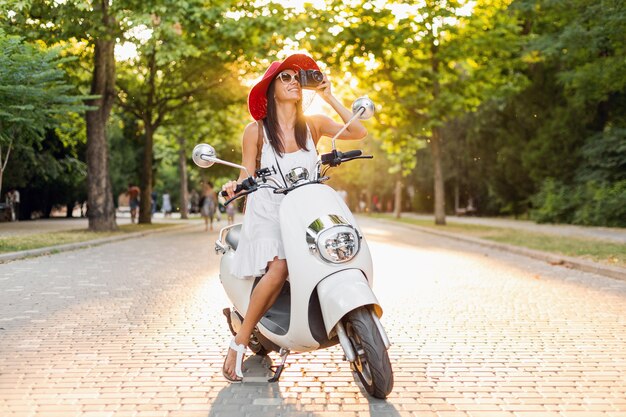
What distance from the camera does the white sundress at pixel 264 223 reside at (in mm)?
4199

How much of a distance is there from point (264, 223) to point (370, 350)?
101 centimetres

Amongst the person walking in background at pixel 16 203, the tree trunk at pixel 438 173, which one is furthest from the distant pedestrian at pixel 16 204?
the tree trunk at pixel 438 173

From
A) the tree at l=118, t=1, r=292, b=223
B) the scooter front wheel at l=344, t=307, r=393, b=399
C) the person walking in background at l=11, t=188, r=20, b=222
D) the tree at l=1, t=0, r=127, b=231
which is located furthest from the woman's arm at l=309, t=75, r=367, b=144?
the person walking in background at l=11, t=188, r=20, b=222

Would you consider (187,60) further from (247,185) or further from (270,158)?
(247,185)

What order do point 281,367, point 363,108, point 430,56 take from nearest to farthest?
point 363,108, point 281,367, point 430,56

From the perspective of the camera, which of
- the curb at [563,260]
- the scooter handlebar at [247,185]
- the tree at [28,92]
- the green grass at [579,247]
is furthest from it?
the green grass at [579,247]

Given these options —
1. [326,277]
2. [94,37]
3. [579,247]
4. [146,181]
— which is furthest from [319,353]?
[146,181]

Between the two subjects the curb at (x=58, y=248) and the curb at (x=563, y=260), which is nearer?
the curb at (x=563, y=260)

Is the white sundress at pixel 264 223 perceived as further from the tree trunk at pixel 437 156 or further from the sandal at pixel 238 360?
the tree trunk at pixel 437 156

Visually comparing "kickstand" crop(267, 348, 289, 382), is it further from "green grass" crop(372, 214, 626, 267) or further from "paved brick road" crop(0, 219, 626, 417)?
"green grass" crop(372, 214, 626, 267)

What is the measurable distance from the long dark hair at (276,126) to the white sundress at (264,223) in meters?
0.04

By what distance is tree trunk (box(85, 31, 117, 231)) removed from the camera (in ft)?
69.8

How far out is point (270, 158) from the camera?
14.5 feet

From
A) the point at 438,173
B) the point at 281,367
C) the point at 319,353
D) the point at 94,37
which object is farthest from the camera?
the point at 438,173
